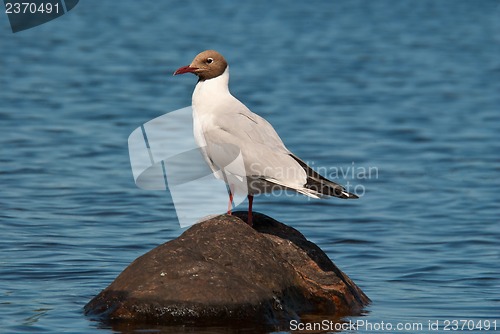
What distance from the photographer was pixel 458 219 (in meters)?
11.9

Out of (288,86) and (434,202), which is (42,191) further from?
(288,86)

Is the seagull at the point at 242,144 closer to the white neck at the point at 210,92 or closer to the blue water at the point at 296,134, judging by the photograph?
the white neck at the point at 210,92

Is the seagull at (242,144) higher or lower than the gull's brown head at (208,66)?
lower

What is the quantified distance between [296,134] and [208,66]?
7.91 meters

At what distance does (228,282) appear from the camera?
7113 mm

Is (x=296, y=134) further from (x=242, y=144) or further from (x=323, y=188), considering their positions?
(x=323, y=188)

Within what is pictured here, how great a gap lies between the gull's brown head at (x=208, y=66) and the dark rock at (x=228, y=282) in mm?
1235

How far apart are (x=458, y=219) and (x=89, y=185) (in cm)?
458

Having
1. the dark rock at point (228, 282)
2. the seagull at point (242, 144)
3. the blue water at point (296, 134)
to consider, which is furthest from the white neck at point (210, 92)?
the blue water at point (296, 134)

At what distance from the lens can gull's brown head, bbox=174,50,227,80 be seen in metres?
8.30

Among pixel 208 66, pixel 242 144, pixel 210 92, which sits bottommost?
pixel 242 144

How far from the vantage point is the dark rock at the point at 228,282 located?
706 cm

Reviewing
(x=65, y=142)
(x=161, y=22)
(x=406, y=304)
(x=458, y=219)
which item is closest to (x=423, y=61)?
(x=161, y=22)

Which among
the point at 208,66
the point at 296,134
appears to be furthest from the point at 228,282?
the point at 296,134
